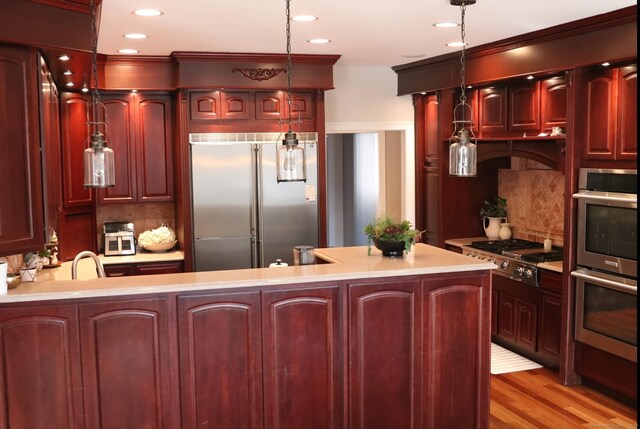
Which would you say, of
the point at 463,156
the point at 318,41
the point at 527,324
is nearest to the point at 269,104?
the point at 318,41

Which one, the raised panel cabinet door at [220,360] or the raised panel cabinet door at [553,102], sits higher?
the raised panel cabinet door at [553,102]

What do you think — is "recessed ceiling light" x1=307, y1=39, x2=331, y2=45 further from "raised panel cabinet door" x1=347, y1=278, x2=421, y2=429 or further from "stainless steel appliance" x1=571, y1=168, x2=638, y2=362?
"raised panel cabinet door" x1=347, y1=278, x2=421, y2=429

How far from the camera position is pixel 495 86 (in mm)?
6031

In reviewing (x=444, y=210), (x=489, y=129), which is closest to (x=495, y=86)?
(x=489, y=129)

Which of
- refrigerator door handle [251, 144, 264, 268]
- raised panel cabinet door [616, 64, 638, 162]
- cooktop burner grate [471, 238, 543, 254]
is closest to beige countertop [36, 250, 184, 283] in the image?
refrigerator door handle [251, 144, 264, 268]

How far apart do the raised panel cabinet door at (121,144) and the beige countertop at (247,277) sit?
9.20 feet

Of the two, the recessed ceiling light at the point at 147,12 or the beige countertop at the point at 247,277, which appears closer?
the beige countertop at the point at 247,277

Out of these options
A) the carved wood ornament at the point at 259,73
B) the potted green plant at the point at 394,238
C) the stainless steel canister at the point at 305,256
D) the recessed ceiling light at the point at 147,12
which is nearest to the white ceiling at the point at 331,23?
the recessed ceiling light at the point at 147,12

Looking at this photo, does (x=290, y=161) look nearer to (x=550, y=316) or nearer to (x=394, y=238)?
(x=394, y=238)

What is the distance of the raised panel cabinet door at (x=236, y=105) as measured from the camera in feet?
20.6

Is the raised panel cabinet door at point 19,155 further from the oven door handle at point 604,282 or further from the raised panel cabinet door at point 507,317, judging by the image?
the raised panel cabinet door at point 507,317

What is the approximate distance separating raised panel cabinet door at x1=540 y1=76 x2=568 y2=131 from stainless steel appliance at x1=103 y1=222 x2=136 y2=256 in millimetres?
3684

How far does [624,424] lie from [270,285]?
2503 millimetres

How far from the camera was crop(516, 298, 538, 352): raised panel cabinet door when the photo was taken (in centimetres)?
566
